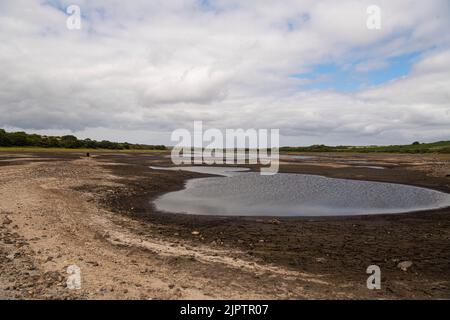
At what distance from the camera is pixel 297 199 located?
24172 millimetres

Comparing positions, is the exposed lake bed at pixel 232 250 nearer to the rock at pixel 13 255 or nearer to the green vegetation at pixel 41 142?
the rock at pixel 13 255

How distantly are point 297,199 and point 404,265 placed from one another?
567 inches

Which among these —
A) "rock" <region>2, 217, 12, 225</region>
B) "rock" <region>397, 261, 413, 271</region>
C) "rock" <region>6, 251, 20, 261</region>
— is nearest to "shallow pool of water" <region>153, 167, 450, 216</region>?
"rock" <region>2, 217, 12, 225</region>

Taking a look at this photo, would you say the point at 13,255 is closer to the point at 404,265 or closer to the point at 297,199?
the point at 404,265

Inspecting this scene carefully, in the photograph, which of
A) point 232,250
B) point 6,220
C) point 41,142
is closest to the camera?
point 232,250

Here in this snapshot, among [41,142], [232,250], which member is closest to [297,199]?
[232,250]

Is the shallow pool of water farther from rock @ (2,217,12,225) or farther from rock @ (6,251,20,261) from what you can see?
rock @ (6,251,20,261)

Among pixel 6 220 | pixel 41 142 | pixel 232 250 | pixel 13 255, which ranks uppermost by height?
pixel 41 142

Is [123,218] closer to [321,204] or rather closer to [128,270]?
[128,270]

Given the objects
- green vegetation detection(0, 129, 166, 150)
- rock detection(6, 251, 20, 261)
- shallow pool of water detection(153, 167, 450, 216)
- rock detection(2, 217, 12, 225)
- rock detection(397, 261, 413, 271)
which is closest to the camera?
rock detection(6, 251, 20, 261)

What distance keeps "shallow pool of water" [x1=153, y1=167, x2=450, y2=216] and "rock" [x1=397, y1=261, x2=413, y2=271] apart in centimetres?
867

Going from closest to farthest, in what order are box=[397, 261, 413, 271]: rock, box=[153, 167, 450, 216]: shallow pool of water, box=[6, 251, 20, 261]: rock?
1. box=[6, 251, 20, 261]: rock
2. box=[397, 261, 413, 271]: rock
3. box=[153, 167, 450, 216]: shallow pool of water

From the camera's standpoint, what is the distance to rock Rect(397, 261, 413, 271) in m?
9.61
